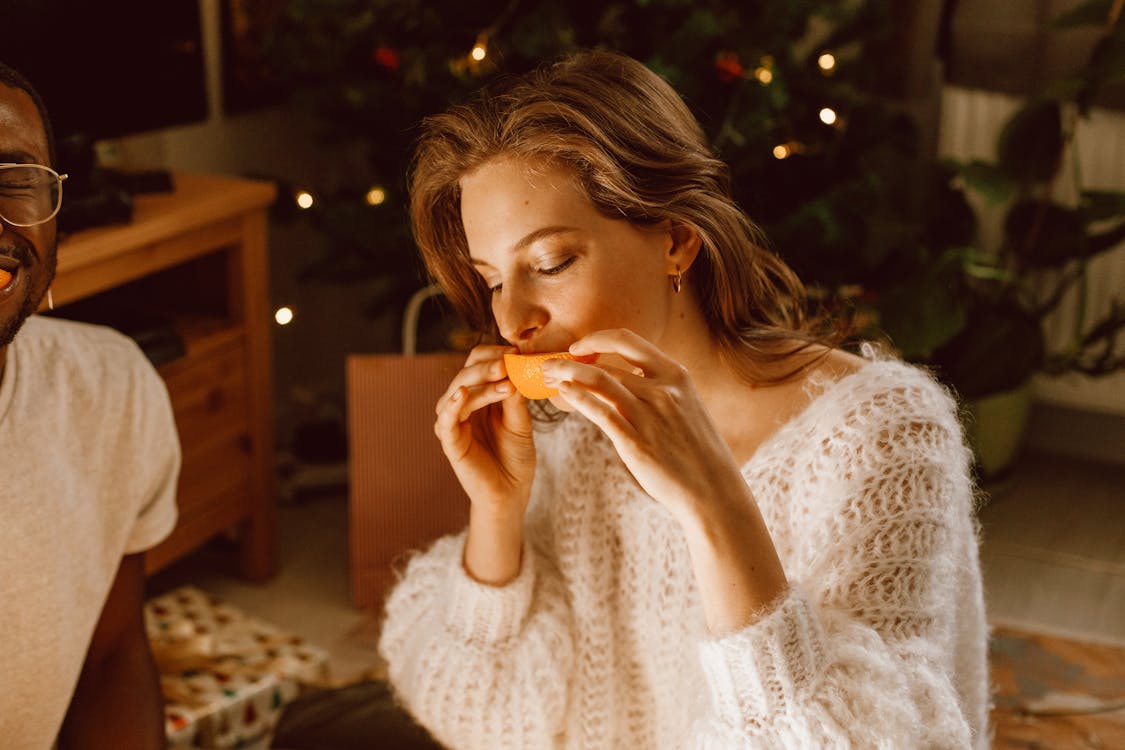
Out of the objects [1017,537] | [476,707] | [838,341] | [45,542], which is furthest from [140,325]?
[1017,537]

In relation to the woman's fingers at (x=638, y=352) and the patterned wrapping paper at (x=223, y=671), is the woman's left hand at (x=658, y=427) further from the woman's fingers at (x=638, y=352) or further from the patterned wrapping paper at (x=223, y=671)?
the patterned wrapping paper at (x=223, y=671)

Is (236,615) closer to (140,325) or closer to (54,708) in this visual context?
(140,325)

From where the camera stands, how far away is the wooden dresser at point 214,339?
2320 mm

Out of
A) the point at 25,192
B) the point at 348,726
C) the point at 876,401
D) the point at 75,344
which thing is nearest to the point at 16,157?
the point at 25,192

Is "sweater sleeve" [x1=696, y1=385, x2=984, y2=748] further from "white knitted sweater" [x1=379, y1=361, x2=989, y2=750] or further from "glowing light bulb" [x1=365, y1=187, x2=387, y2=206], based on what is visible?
"glowing light bulb" [x1=365, y1=187, x2=387, y2=206]

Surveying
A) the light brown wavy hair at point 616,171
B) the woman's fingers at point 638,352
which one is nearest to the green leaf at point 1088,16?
the light brown wavy hair at point 616,171

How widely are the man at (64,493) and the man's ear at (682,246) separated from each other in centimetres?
64

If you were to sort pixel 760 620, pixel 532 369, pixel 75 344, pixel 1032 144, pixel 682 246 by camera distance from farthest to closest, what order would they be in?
pixel 1032 144 < pixel 75 344 < pixel 682 246 < pixel 532 369 < pixel 760 620

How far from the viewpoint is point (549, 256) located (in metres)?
1.23

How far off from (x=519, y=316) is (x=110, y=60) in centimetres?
146

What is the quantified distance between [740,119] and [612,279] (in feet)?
4.17

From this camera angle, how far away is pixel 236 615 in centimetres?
238

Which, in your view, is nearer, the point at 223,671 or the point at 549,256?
the point at 549,256

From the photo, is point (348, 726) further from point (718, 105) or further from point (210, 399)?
point (718, 105)
